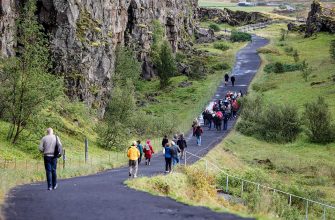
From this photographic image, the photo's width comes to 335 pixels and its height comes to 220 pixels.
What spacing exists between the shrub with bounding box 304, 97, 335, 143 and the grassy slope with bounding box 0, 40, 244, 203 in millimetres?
10662

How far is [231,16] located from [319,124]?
132 meters

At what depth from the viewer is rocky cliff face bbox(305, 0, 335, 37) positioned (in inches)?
5098

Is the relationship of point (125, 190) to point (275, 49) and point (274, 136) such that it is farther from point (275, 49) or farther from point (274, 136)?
point (275, 49)

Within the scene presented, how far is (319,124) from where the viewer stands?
53938mm

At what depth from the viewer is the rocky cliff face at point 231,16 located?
177 meters

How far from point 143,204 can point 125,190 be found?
10.6ft

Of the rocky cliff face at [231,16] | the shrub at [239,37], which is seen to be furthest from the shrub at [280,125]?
the rocky cliff face at [231,16]

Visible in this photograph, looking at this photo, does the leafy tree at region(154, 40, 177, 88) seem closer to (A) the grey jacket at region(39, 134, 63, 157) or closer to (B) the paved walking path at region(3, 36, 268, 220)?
(B) the paved walking path at region(3, 36, 268, 220)

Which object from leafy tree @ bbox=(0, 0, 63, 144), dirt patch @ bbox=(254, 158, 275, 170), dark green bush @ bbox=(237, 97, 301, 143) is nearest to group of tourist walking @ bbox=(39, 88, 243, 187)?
dark green bush @ bbox=(237, 97, 301, 143)

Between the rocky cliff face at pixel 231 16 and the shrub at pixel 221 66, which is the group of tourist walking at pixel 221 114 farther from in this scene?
the rocky cliff face at pixel 231 16

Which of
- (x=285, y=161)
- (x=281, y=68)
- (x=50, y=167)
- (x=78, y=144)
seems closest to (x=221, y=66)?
(x=281, y=68)

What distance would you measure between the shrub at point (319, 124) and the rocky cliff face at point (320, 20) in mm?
75763

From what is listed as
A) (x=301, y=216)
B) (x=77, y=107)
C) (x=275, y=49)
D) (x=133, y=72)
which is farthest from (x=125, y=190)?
(x=275, y=49)

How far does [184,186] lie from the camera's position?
78.6ft
